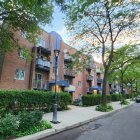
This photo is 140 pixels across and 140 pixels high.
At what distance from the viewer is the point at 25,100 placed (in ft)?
53.6

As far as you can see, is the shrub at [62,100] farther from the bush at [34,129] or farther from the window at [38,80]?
the bush at [34,129]

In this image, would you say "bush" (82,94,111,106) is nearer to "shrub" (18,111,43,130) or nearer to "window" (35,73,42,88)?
"window" (35,73,42,88)

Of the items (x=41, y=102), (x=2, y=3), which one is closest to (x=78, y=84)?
(x=41, y=102)

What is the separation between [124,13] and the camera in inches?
906

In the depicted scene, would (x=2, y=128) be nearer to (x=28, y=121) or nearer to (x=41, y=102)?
(x=28, y=121)

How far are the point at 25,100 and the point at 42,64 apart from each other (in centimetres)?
1575

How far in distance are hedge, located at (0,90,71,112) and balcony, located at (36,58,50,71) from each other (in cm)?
1055

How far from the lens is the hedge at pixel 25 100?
14.5 metres

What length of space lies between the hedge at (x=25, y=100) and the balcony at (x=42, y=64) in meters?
10.5

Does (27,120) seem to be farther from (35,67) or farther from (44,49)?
(44,49)

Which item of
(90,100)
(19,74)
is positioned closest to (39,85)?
(19,74)

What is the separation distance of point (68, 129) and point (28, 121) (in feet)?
9.15

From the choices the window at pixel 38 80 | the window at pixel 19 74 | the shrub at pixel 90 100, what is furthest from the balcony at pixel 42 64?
the shrub at pixel 90 100

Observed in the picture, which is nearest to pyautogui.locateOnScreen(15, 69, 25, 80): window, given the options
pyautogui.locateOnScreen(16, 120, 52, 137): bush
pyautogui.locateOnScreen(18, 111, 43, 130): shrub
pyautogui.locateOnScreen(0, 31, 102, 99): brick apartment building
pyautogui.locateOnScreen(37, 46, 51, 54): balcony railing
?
pyautogui.locateOnScreen(0, 31, 102, 99): brick apartment building
